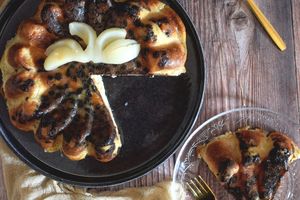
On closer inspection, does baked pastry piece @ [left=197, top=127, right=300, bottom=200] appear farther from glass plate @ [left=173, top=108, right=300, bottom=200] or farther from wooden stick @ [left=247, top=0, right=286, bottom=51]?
wooden stick @ [left=247, top=0, right=286, bottom=51]

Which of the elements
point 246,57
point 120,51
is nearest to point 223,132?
point 246,57

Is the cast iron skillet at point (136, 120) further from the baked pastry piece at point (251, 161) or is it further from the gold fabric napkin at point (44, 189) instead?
the baked pastry piece at point (251, 161)

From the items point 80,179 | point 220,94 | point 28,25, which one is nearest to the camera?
point 28,25

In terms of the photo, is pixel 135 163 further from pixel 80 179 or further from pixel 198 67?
pixel 198 67

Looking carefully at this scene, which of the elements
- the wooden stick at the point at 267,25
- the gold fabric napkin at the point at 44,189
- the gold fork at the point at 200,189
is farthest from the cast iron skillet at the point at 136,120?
the wooden stick at the point at 267,25

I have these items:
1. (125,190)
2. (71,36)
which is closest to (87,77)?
(71,36)

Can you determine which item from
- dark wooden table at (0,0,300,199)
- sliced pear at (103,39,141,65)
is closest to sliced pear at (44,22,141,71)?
sliced pear at (103,39,141,65)
